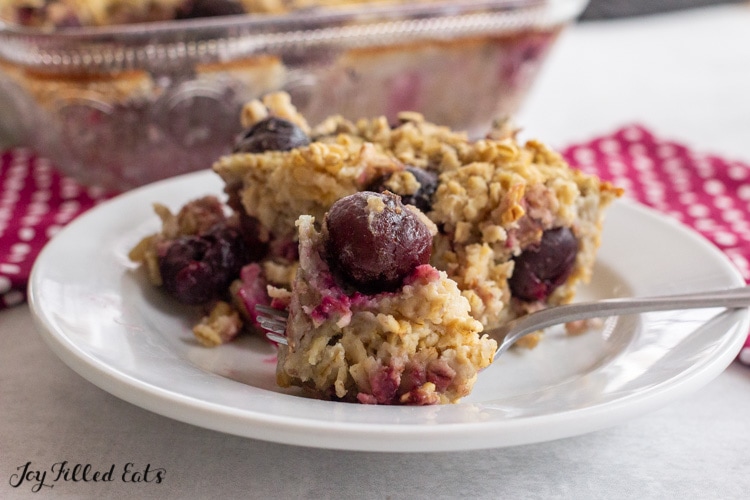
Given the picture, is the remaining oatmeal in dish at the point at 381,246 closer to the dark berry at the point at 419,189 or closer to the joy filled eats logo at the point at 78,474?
the dark berry at the point at 419,189

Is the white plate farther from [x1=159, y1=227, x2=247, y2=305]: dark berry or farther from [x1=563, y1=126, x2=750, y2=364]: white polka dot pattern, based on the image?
[x1=563, y1=126, x2=750, y2=364]: white polka dot pattern

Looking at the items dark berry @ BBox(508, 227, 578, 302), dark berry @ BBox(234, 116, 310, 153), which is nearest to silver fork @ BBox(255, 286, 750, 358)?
dark berry @ BBox(508, 227, 578, 302)

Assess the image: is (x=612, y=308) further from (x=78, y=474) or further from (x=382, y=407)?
(x=78, y=474)

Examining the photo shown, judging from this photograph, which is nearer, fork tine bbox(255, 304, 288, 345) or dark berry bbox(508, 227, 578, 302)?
fork tine bbox(255, 304, 288, 345)

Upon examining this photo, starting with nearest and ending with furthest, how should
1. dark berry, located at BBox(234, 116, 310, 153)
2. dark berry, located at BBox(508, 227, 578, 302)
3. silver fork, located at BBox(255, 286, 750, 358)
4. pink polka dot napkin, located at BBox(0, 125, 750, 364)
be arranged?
1. silver fork, located at BBox(255, 286, 750, 358)
2. dark berry, located at BBox(508, 227, 578, 302)
3. dark berry, located at BBox(234, 116, 310, 153)
4. pink polka dot napkin, located at BBox(0, 125, 750, 364)

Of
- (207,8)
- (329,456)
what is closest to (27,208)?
(207,8)

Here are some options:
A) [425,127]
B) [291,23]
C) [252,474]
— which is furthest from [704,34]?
[252,474]

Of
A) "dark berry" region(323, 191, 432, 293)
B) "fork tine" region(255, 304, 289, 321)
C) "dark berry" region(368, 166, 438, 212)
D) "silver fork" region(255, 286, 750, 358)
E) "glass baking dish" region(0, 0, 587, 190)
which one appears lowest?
"glass baking dish" region(0, 0, 587, 190)
